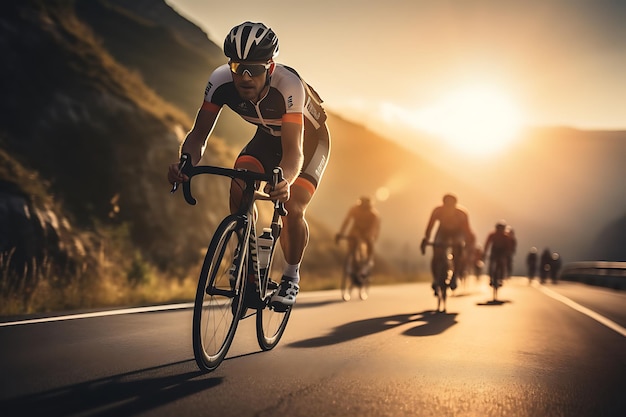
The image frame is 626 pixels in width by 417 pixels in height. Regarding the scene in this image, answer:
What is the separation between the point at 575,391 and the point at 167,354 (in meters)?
3.11

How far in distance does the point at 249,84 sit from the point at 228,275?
1481 mm

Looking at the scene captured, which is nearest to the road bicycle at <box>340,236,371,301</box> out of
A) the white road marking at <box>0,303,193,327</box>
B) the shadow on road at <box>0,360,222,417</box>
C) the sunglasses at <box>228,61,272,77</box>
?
the white road marking at <box>0,303,193,327</box>

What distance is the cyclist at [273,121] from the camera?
19.2ft

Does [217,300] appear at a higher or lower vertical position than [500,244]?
lower

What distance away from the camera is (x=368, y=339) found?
8.15 metres

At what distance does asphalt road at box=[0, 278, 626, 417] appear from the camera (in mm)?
4504

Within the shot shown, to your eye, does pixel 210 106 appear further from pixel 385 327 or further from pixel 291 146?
pixel 385 327

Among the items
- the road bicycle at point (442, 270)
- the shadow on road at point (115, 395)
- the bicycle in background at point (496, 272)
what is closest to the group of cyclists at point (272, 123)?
the shadow on road at point (115, 395)

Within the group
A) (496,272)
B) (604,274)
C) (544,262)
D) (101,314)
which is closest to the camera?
(101,314)

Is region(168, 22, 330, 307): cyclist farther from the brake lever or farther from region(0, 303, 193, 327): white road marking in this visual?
region(0, 303, 193, 327): white road marking

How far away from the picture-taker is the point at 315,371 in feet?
19.1

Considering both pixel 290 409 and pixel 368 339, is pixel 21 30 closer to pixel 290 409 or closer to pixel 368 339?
pixel 368 339

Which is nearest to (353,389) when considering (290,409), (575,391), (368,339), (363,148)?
(290,409)

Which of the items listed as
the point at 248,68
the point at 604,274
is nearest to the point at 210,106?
the point at 248,68
